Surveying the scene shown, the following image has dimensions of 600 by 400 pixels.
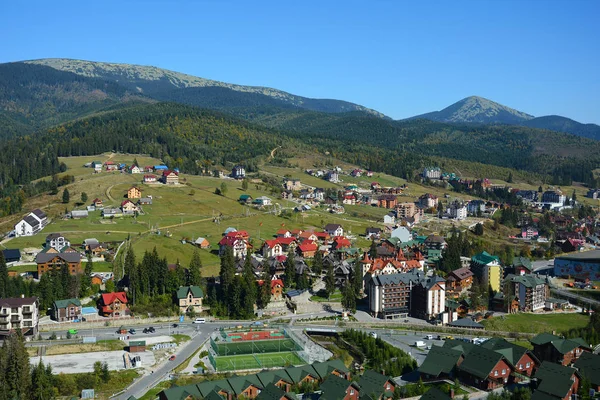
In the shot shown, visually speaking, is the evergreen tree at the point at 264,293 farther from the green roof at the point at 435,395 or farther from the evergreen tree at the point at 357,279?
the green roof at the point at 435,395

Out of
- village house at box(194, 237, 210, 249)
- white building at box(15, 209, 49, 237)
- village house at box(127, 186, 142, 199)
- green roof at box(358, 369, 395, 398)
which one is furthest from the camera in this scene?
village house at box(127, 186, 142, 199)

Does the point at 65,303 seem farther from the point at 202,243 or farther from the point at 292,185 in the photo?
the point at 292,185

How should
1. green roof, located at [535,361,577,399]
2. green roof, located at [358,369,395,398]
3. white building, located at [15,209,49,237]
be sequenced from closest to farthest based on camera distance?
green roof, located at [535,361,577,399]
green roof, located at [358,369,395,398]
white building, located at [15,209,49,237]

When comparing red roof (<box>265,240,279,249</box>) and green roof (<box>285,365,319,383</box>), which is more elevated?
red roof (<box>265,240,279,249</box>)

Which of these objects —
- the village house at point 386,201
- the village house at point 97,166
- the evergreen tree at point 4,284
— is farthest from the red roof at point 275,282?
the village house at point 386,201

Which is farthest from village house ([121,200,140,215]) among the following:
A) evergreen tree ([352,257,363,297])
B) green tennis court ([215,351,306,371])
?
green tennis court ([215,351,306,371])

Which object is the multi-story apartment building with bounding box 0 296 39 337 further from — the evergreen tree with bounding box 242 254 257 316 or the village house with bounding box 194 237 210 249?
the village house with bounding box 194 237 210 249

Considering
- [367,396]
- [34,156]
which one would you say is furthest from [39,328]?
[34,156]
